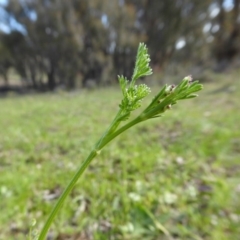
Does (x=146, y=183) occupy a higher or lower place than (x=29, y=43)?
lower

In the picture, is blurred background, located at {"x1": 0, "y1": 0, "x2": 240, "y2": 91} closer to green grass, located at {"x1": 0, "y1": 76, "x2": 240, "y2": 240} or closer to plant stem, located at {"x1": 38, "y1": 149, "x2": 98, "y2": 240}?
green grass, located at {"x1": 0, "y1": 76, "x2": 240, "y2": 240}

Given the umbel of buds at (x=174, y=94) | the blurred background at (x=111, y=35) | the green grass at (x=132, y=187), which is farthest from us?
the blurred background at (x=111, y=35)

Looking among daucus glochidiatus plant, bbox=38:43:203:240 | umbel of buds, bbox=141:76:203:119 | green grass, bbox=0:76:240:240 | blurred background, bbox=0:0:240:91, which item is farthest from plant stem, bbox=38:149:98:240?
blurred background, bbox=0:0:240:91

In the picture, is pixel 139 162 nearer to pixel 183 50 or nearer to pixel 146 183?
pixel 146 183

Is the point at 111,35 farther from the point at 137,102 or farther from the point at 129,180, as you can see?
the point at 137,102

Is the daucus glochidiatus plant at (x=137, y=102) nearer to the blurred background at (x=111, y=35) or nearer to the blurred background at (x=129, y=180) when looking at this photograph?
the blurred background at (x=129, y=180)

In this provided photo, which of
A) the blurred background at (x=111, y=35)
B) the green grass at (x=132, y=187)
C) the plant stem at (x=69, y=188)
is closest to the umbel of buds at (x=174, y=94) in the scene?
the plant stem at (x=69, y=188)

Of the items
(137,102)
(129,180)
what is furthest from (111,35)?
(137,102)

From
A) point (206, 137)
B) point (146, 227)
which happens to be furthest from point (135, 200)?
point (206, 137)
